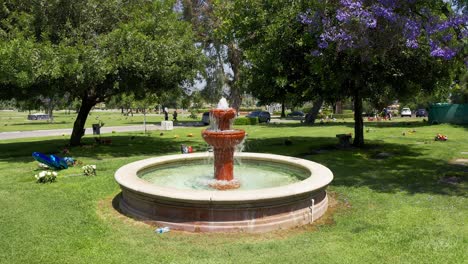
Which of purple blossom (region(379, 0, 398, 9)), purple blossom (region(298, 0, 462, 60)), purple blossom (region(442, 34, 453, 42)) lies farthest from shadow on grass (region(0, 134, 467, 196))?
purple blossom (region(379, 0, 398, 9))

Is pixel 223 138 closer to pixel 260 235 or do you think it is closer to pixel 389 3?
pixel 260 235

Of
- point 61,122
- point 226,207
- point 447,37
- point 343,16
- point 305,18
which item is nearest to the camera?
point 226,207

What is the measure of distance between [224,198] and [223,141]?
8.20 feet

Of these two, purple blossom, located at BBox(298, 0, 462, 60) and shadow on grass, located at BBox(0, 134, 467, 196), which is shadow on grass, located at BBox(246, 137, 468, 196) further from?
purple blossom, located at BBox(298, 0, 462, 60)

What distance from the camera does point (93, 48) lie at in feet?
51.1

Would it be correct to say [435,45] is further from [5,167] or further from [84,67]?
[5,167]

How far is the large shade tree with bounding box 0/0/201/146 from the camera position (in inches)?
548

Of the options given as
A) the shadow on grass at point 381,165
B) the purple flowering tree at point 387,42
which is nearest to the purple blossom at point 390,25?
the purple flowering tree at point 387,42

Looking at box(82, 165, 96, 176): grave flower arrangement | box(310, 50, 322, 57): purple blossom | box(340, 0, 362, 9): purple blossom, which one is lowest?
box(82, 165, 96, 176): grave flower arrangement

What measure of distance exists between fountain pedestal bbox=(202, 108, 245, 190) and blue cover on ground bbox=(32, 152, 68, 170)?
6.29m

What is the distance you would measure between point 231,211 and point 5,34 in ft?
41.9

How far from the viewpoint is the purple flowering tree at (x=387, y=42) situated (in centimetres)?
1248

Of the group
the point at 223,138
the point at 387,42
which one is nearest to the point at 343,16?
the point at 387,42

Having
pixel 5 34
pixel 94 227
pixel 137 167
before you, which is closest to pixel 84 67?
pixel 5 34
